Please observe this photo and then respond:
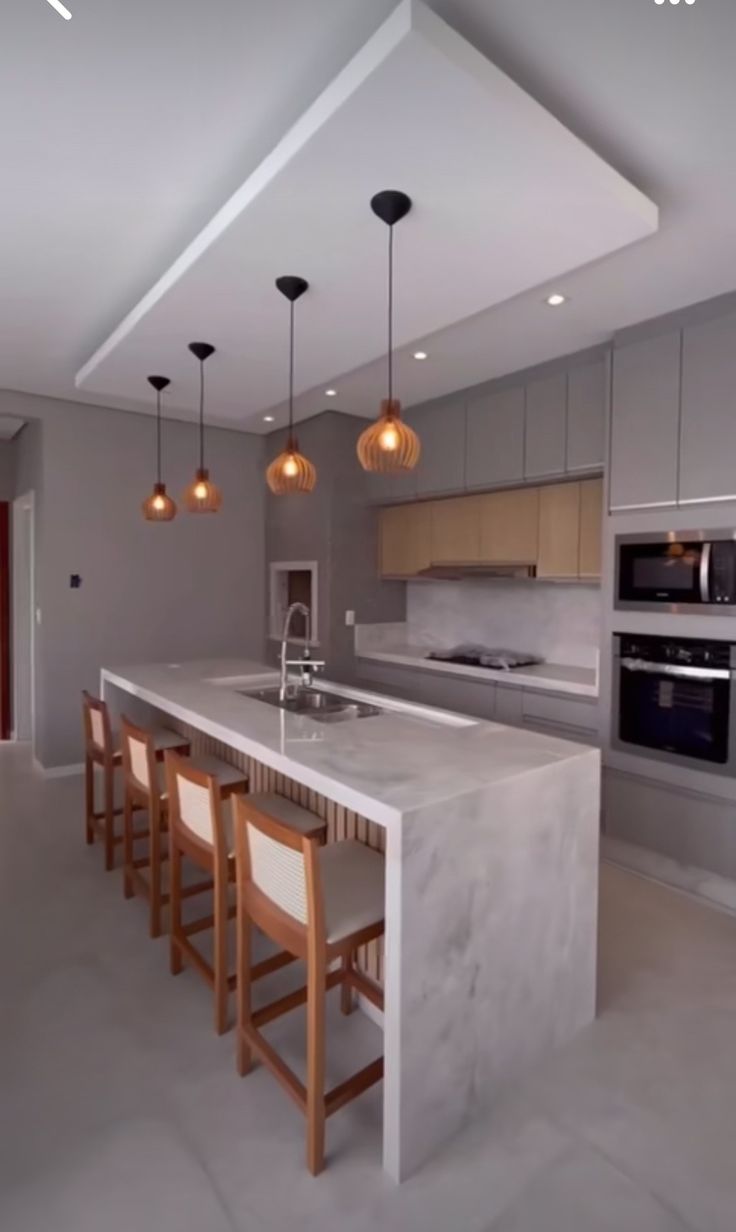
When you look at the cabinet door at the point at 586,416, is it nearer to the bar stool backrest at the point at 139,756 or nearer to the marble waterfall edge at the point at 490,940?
the marble waterfall edge at the point at 490,940

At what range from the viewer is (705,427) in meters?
2.89

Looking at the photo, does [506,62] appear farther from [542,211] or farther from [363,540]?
[363,540]

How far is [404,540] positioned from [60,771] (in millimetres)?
3038

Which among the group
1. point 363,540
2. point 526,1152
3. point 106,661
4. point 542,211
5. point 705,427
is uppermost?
point 542,211

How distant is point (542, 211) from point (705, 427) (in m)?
1.42

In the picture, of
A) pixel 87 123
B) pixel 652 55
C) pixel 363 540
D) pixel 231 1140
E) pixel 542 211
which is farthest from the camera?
pixel 363 540

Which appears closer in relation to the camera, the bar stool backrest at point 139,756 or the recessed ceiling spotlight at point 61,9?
the recessed ceiling spotlight at point 61,9

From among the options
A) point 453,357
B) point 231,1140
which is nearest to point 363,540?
point 453,357

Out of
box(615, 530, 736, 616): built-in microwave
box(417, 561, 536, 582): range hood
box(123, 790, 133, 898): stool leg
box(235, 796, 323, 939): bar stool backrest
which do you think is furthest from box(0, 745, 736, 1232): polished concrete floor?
box(417, 561, 536, 582): range hood

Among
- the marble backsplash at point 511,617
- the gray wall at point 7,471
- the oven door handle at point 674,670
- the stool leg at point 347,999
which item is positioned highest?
the gray wall at point 7,471

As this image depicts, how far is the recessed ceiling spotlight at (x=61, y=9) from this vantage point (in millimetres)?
1398

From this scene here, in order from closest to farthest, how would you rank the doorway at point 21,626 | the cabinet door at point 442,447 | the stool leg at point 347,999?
the stool leg at point 347,999, the cabinet door at point 442,447, the doorway at point 21,626

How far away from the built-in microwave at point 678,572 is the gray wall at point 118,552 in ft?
10.9

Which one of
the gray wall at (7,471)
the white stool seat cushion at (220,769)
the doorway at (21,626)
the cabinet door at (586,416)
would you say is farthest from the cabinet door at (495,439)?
the gray wall at (7,471)
